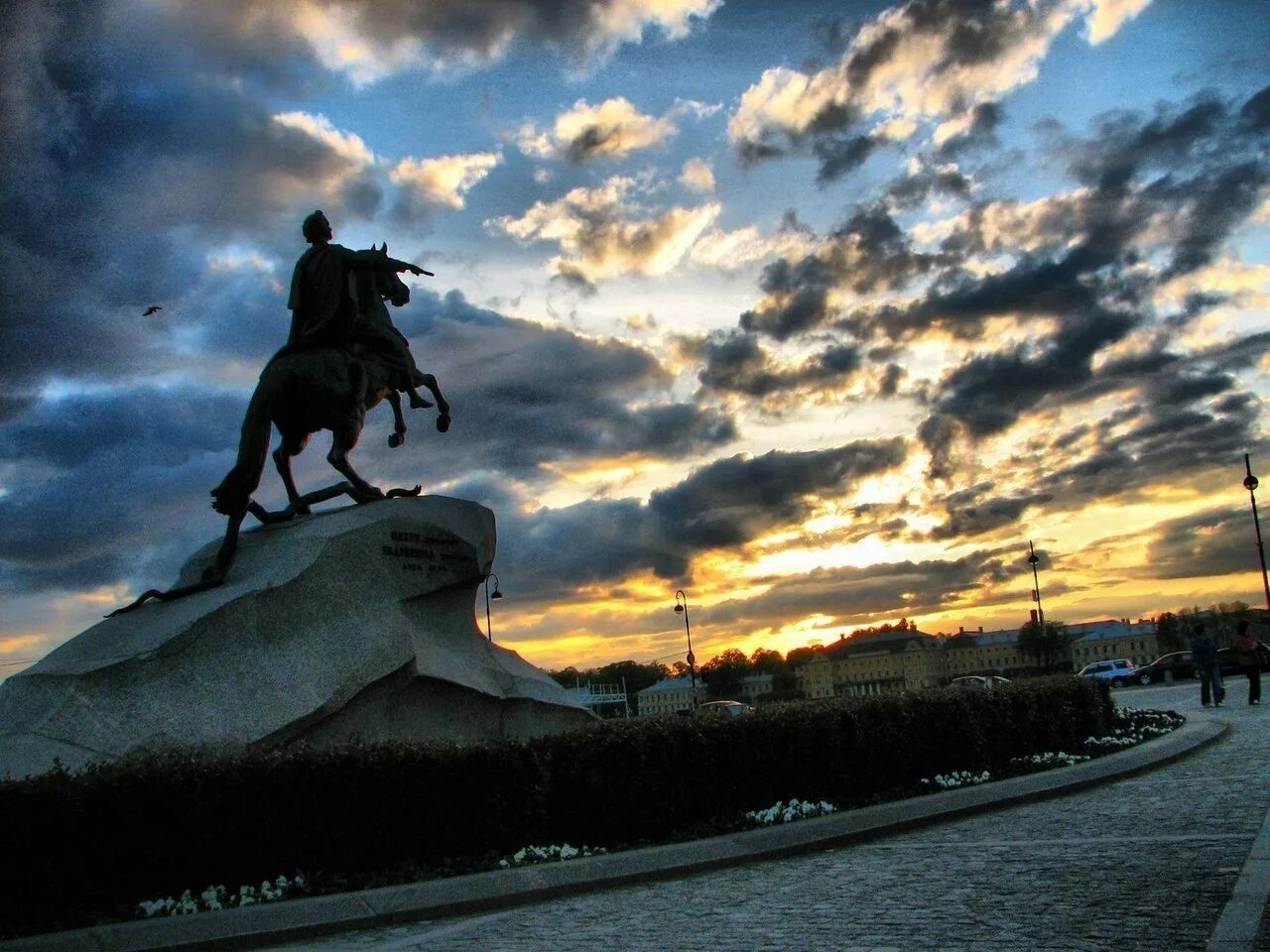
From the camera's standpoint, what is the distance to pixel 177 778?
8555 mm

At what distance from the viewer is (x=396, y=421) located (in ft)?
47.4

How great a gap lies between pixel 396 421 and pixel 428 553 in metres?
2.28

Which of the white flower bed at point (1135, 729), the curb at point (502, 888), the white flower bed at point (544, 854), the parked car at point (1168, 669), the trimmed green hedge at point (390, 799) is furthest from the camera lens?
the parked car at point (1168, 669)

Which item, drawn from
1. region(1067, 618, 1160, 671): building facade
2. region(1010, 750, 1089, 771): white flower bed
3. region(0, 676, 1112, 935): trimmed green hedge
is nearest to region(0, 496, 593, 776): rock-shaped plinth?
region(0, 676, 1112, 935): trimmed green hedge

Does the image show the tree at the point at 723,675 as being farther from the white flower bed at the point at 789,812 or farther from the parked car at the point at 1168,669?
the white flower bed at the point at 789,812

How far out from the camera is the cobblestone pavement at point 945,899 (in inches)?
243

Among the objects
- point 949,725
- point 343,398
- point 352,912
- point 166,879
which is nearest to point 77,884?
point 166,879

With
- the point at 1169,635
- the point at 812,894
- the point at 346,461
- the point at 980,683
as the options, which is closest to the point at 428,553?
the point at 346,461

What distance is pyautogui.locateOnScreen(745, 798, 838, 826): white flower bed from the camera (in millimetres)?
10866

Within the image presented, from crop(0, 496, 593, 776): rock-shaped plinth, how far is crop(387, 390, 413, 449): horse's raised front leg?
4.76 ft

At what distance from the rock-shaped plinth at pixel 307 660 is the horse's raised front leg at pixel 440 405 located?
→ 1490 millimetres

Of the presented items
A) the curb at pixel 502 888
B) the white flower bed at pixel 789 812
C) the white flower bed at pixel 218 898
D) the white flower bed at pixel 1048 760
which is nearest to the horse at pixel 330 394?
the white flower bed at pixel 218 898

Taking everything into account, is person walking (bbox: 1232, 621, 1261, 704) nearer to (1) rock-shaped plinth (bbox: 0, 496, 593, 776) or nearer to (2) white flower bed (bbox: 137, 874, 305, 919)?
(1) rock-shaped plinth (bbox: 0, 496, 593, 776)

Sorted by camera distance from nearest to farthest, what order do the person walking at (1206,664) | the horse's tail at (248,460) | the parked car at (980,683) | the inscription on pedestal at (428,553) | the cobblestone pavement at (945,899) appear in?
the cobblestone pavement at (945,899), the inscription on pedestal at (428,553), the horse's tail at (248,460), the parked car at (980,683), the person walking at (1206,664)
